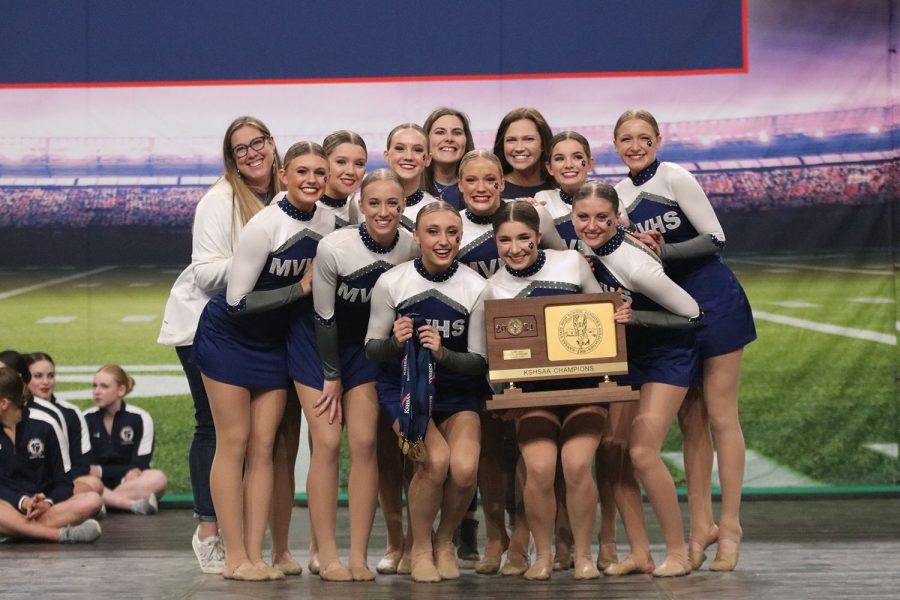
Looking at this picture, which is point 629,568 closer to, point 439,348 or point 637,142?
point 439,348

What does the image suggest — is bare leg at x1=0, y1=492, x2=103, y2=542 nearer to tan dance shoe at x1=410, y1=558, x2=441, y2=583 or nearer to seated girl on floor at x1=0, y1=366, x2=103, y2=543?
seated girl on floor at x1=0, y1=366, x2=103, y2=543

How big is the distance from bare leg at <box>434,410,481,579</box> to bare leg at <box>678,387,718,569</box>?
0.87 meters

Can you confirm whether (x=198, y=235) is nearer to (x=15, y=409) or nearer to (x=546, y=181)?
(x=546, y=181)

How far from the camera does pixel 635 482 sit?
4457 millimetres

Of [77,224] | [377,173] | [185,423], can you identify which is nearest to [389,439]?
[377,173]

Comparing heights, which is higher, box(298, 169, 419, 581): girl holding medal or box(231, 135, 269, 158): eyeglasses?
box(231, 135, 269, 158): eyeglasses

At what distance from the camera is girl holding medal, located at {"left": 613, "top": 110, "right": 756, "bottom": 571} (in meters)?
4.48

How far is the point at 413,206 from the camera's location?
4.62 metres

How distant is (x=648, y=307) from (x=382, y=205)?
102 cm

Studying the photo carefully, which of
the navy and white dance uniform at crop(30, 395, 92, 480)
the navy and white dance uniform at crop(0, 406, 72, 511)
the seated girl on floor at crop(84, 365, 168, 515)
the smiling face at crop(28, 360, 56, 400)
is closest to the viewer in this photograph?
the navy and white dance uniform at crop(0, 406, 72, 511)

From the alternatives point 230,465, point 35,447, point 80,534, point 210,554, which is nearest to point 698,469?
point 230,465

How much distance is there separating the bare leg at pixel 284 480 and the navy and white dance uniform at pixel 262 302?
0.75ft

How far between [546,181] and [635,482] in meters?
1.25

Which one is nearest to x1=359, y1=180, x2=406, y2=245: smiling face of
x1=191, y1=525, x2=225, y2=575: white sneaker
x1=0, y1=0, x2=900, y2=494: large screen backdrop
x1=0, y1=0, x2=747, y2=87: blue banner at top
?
x1=191, y1=525, x2=225, y2=575: white sneaker
